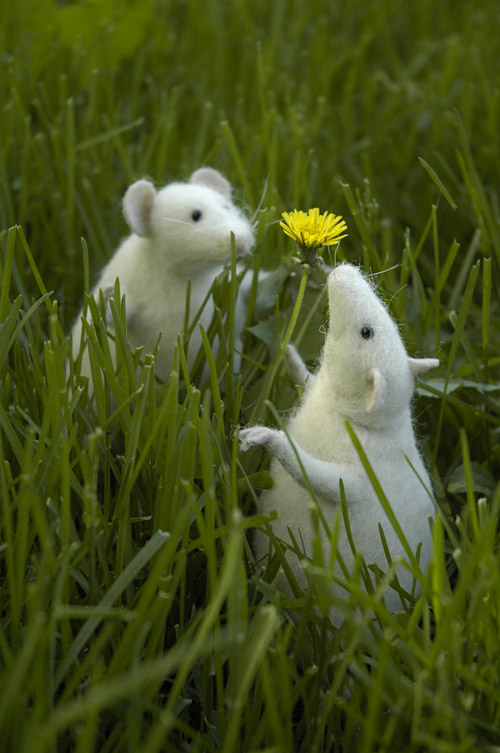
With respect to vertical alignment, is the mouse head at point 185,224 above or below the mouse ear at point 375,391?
above

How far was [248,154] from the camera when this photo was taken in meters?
2.59

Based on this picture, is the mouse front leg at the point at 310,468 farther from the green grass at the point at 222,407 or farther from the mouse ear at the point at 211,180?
the mouse ear at the point at 211,180

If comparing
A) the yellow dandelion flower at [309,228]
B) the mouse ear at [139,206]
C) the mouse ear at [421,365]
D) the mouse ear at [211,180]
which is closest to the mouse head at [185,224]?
the mouse ear at [139,206]

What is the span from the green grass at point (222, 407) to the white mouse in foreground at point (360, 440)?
0.06m

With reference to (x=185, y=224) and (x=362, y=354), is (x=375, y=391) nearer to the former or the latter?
(x=362, y=354)

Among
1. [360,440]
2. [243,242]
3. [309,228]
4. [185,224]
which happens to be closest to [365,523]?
[360,440]

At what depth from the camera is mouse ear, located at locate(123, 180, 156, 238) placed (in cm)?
182

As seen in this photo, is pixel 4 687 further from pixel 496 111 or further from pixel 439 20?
pixel 439 20

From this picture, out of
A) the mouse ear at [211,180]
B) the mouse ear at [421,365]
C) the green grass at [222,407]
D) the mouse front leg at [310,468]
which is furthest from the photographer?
the mouse ear at [211,180]

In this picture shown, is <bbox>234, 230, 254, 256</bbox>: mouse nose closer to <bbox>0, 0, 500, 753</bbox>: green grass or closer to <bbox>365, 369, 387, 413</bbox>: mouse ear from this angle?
<bbox>0, 0, 500, 753</bbox>: green grass

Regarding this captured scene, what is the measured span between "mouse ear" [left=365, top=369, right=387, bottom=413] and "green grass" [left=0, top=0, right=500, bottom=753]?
17 centimetres

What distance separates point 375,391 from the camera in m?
1.40

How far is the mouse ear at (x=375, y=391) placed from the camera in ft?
4.58

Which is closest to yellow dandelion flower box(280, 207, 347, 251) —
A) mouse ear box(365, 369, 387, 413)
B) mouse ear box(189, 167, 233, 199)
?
mouse ear box(365, 369, 387, 413)
